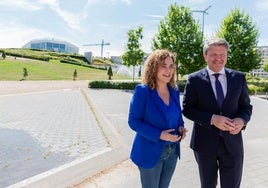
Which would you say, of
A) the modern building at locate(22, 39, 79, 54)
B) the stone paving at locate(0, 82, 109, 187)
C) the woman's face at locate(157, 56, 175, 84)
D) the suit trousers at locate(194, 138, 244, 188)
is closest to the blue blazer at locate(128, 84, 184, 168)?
the woman's face at locate(157, 56, 175, 84)

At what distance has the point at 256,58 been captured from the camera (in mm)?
33312

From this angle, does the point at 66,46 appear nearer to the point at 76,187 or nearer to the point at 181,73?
the point at 181,73

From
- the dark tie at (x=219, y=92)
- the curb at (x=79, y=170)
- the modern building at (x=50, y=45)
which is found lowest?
the curb at (x=79, y=170)

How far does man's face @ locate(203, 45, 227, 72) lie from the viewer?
3.07m

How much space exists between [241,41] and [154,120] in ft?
107

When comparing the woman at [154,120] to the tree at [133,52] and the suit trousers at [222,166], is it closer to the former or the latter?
the suit trousers at [222,166]

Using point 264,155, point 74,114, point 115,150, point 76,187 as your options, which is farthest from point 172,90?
point 74,114

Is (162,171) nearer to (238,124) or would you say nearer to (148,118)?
(148,118)

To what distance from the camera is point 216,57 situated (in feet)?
10.2

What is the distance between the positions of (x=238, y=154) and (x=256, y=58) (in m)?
32.5

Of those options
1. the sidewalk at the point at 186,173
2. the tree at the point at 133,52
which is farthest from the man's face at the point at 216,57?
the tree at the point at 133,52

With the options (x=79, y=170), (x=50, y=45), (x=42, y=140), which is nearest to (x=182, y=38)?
(x=42, y=140)

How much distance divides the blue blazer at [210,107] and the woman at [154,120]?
25cm

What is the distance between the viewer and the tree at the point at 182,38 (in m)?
30.9
